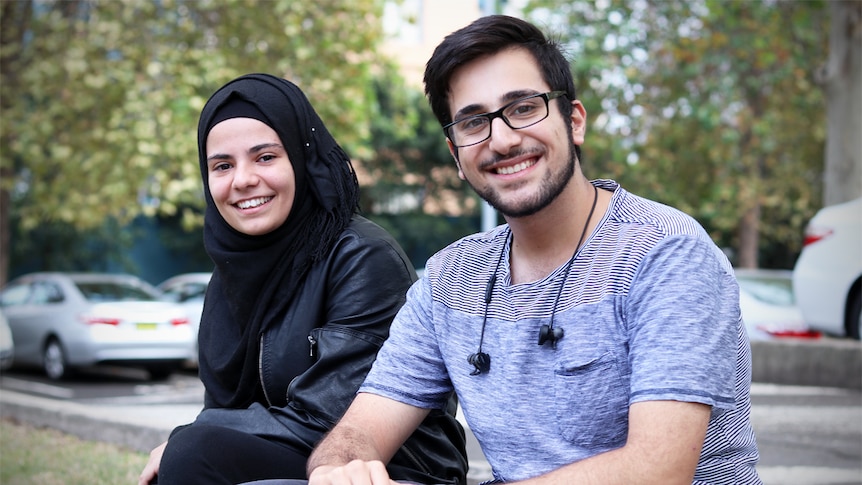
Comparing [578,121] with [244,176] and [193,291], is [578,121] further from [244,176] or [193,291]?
[193,291]

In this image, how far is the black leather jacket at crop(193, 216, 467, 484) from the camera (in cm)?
287

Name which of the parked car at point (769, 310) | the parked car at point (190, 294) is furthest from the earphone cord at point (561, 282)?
the parked car at point (190, 294)

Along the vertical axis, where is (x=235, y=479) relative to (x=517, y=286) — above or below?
below

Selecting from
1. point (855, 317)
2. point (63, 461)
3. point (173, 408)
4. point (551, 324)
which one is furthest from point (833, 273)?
point (551, 324)

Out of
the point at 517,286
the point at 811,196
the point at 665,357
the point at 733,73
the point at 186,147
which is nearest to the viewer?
the point at 665,357

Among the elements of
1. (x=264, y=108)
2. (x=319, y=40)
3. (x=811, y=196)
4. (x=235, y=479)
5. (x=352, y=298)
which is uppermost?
(x=319, y=40)

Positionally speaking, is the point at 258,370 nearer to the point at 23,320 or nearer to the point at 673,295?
the point at 673,295

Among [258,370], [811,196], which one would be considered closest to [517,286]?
[258,370]

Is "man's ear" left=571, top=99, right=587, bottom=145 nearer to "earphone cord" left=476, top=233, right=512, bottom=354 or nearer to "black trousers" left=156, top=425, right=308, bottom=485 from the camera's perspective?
"earphone cord" left=476, top=233, right=512, bottom=354

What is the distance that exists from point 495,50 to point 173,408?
21.6 ft

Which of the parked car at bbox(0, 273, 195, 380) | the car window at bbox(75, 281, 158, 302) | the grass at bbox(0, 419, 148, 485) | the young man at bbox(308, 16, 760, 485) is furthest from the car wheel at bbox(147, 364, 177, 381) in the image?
the young man at bbox(308, 16, 760, 485)

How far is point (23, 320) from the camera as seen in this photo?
14406mm

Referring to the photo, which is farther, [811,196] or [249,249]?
[811,196]

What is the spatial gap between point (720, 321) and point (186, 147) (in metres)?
11.2
